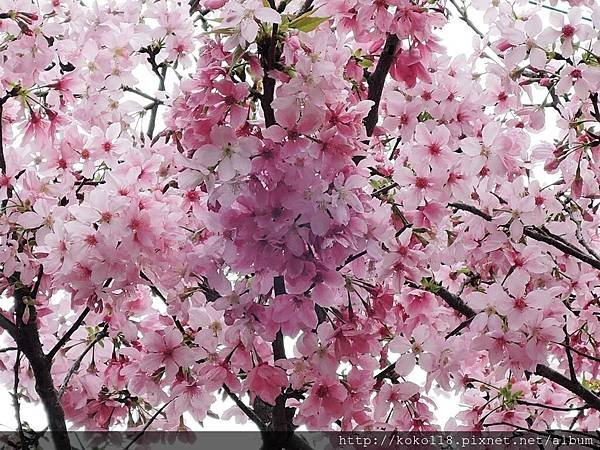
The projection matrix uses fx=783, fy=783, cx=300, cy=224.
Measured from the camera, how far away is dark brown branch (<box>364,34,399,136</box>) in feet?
5.88

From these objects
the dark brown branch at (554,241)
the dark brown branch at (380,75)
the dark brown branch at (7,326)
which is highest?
the dark brown branch at (380,75)

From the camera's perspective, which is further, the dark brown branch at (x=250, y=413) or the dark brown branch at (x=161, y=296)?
the dark brown branch at (x=250, y=413)

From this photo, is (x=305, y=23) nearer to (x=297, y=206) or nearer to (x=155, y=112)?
(x=297, y=206)

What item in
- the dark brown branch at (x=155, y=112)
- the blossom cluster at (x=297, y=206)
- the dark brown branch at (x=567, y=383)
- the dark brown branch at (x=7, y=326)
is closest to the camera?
the blossom cluster at (x=297, y=206)

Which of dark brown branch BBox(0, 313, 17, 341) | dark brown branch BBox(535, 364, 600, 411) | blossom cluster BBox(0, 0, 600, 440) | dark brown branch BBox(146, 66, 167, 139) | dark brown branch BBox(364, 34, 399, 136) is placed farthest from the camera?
dark brown branch BBox(146, 66, 167, 139)

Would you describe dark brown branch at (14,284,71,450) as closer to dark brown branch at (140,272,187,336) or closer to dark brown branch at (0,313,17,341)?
dark brown branch at (0,313,17,341)

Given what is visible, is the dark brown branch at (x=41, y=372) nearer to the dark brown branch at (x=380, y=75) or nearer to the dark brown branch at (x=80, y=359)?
the dark brown branch at (x=80, y=359)

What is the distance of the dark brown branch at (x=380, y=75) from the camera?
1.79 metres

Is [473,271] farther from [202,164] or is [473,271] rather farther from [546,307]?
[202,164]

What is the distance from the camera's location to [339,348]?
1.72 m

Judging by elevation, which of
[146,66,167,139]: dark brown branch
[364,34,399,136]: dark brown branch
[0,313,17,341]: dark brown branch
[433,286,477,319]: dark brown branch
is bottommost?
[0,313,17,341]: dark brown branch

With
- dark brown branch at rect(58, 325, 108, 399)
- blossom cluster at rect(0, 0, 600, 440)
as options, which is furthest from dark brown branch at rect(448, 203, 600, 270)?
dark brown branch at rect(58, 325, 108, 399)

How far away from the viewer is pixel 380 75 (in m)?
1.86

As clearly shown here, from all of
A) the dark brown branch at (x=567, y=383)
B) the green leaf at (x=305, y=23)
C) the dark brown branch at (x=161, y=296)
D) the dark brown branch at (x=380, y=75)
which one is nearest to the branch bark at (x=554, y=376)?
the dark brown branch at (x=567, y=383)
